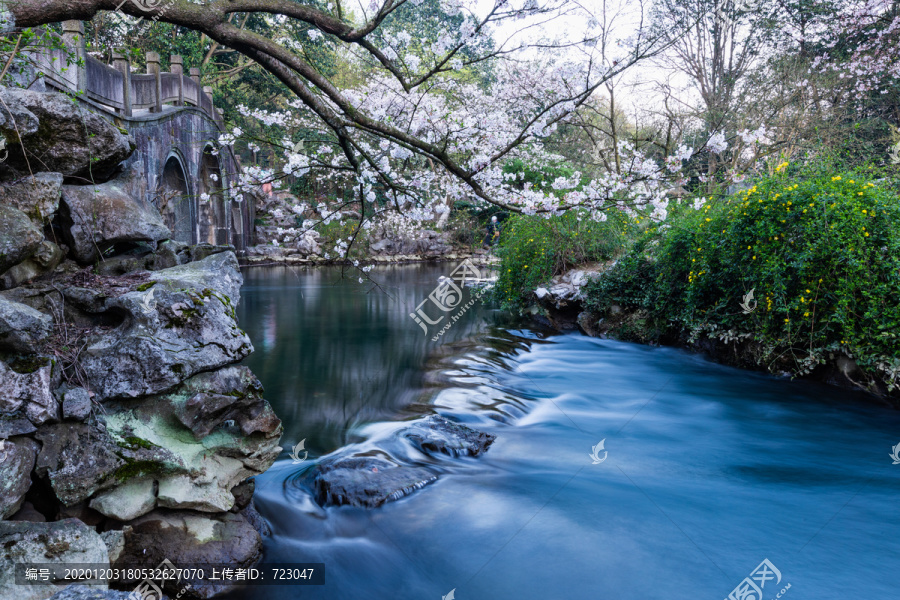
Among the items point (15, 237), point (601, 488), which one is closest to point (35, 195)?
point (15, 237)

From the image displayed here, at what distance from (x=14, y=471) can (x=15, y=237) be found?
1.27 meters

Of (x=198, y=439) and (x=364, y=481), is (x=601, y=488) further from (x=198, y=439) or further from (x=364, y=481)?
(x=198, y=439)

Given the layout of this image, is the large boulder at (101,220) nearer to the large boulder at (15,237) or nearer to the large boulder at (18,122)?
the large boulder at (18,122)

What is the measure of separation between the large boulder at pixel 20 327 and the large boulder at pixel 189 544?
110 cm

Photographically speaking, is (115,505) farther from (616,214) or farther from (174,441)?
(616,214)

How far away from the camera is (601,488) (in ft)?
15.4

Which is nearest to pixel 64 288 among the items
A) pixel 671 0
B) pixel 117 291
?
pixel 117 291

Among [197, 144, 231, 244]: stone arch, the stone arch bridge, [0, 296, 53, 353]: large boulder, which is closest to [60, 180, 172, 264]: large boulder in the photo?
the stone arch bridge

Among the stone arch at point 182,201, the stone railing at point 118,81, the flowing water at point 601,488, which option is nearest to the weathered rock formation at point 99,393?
the flowing water at point 601,488

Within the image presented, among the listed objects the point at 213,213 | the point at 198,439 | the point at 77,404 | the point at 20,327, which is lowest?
the point at 198,439

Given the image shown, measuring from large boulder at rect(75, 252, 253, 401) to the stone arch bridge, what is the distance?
155 centimetres

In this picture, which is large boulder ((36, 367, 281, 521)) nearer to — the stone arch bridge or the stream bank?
the stone arch bridge

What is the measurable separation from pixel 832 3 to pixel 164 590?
21.0 m

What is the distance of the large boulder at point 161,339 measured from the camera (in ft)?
9.99
